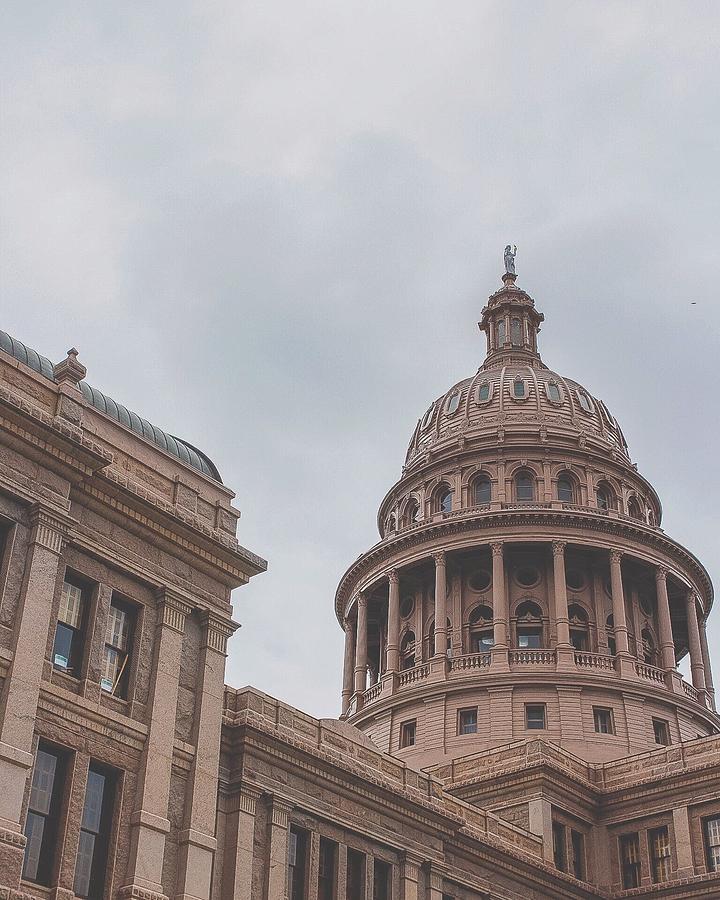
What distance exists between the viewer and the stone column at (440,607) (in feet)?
244

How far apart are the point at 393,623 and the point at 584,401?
79.8ft

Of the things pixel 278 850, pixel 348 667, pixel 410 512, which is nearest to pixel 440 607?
pixel 348 667

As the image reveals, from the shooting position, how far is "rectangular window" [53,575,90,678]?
29719 millimetres

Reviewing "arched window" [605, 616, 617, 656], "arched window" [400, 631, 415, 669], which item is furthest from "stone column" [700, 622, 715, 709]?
"arched window" [400, 631, 415, 669]

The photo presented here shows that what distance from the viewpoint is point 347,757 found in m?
40.9

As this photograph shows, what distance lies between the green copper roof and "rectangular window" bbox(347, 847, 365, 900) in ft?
43.4

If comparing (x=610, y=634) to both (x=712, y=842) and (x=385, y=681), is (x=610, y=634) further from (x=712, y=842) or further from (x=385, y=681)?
(x=712, y=842)

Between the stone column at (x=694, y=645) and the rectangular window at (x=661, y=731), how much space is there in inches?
262

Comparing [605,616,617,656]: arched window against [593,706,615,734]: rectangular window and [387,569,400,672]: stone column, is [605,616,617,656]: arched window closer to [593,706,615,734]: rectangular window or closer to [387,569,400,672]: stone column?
[593,706,615,734]: rectangular window

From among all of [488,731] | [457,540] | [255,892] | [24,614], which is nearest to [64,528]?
[24,614]

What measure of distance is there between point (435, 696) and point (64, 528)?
44.2m

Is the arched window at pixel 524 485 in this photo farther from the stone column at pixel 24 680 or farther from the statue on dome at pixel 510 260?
the stone column at pixel 24 680

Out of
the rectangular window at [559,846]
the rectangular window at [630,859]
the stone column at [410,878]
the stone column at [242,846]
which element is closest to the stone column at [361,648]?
the rectangular window at [559,846]

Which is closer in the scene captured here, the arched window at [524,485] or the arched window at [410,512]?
the arched window at [524,485]
